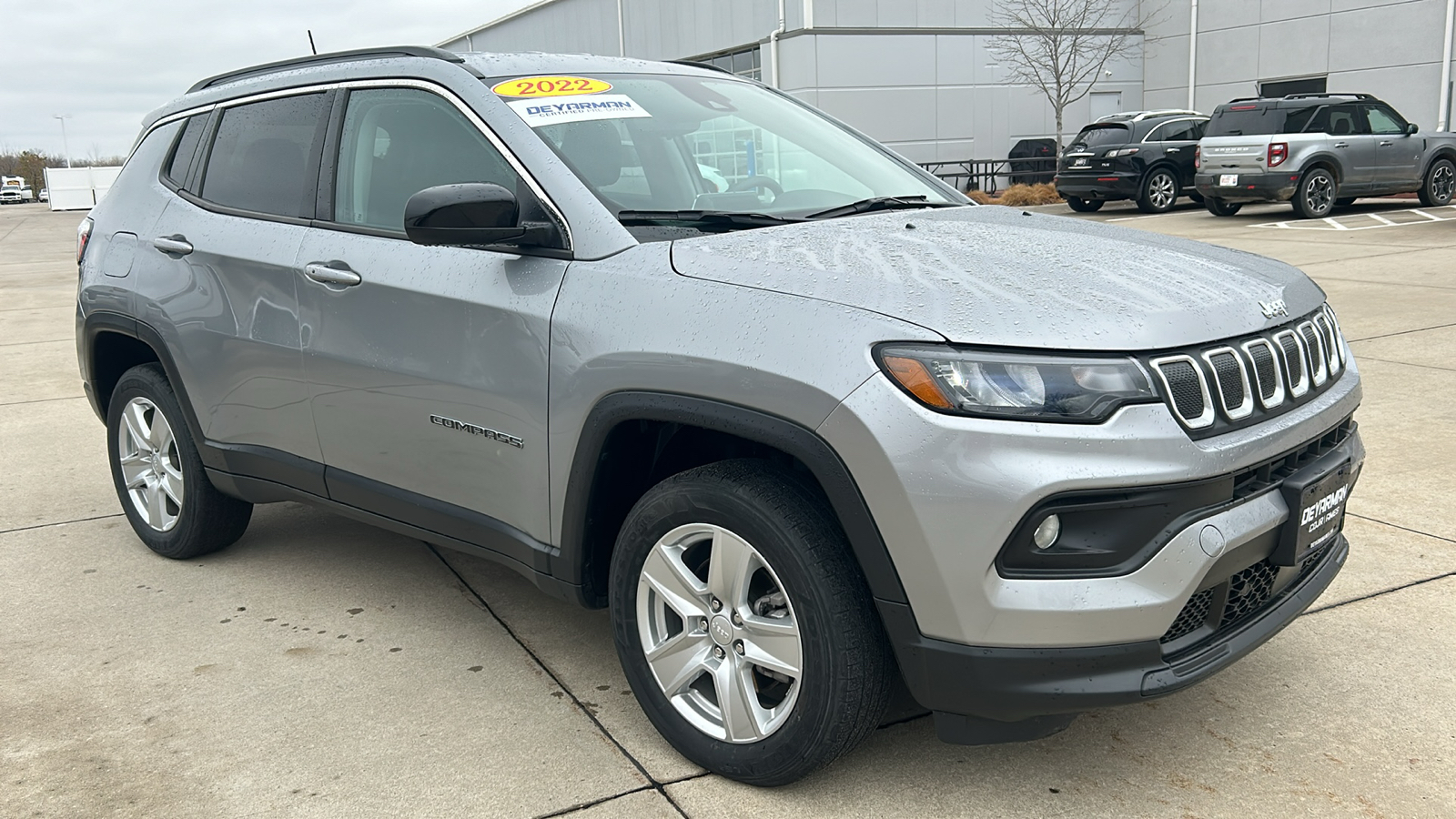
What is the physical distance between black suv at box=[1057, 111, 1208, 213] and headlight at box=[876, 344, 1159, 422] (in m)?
19.3

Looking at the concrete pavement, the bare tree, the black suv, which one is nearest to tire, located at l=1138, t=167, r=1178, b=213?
the black suv

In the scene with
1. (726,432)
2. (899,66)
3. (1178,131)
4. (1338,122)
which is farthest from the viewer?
(899,66)

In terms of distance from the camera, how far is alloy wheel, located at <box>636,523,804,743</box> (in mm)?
2646

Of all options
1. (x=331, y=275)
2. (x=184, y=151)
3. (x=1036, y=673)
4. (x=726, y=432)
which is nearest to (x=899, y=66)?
(x=184, y=151)

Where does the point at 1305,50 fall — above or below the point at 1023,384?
above

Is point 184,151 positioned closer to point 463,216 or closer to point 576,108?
point 576,108

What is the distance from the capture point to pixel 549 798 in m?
2.78

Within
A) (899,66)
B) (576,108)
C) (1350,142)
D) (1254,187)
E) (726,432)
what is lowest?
(1254,187)

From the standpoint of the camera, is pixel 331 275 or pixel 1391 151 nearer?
pixel 331 275

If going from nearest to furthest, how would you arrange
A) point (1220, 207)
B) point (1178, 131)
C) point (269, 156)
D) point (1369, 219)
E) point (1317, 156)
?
point (269, 156) → point (1369, 219) → point (1317, 156) → point (1220, 207) → point (1178, 131)

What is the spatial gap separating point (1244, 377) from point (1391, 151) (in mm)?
18627

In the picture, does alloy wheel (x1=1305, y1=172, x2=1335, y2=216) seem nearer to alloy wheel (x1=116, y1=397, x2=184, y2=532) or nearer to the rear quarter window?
the rear quarter window

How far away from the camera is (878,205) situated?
3504mm

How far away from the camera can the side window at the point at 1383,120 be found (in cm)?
1808
